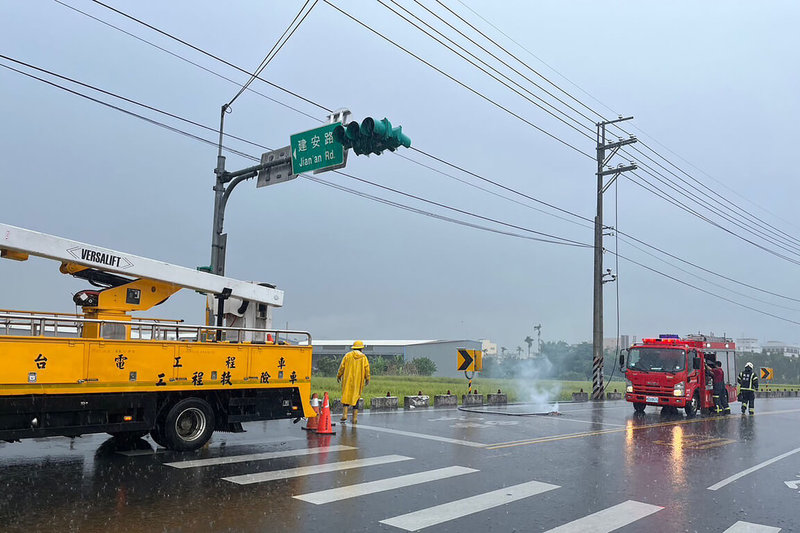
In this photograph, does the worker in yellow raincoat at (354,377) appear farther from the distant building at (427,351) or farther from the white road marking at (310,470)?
the distant building at (427,351)

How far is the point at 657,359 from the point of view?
66.9 ft

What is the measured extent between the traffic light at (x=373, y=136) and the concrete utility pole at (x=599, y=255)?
20.7 metres

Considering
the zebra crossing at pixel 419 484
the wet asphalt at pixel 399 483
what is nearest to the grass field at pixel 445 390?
the wet asphalt at pixel 399 483

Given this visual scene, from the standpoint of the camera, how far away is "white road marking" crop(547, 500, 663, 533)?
6.27 metres

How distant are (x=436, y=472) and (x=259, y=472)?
7.86 ft

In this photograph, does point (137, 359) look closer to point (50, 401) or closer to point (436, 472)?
point (50, 401)

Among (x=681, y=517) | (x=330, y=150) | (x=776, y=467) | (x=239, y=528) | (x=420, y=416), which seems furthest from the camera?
(x=420, y=416)

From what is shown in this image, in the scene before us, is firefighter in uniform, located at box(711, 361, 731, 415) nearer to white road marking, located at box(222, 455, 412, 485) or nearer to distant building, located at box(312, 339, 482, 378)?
white road marking, located at box(222, 455, 412, 485)

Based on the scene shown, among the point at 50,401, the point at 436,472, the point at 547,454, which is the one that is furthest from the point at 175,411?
the point at 547,454

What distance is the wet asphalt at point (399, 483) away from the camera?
6.28m

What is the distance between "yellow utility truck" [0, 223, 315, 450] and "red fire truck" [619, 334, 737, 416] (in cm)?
1280

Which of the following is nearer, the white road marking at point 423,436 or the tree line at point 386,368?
the white road marking at point 423,436

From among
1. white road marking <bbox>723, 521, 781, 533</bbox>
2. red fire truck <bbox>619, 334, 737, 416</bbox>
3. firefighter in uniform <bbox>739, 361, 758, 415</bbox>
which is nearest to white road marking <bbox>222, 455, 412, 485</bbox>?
white road marking <bbox>723, 521, 781, 533</bbox>

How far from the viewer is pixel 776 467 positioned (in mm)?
10500
